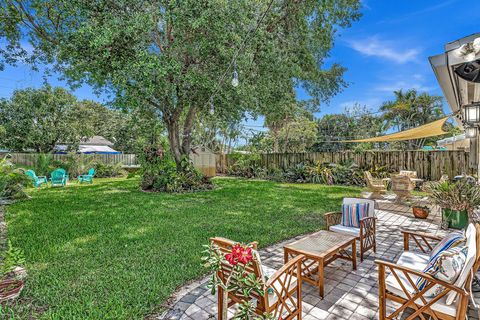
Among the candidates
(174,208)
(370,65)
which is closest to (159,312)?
(174,208)

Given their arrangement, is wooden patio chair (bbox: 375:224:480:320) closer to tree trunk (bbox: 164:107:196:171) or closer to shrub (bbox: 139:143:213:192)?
shrub (bbox: 139:143:213:192)

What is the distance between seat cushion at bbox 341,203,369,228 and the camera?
4062 millimetres

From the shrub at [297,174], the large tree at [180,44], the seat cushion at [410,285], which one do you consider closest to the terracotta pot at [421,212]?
the seat cushion at [410,285]

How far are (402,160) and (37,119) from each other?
23650 mm

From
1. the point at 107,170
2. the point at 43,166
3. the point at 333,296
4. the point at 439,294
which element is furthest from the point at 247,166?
the point at 439,294

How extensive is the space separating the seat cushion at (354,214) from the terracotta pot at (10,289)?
4.36 metres

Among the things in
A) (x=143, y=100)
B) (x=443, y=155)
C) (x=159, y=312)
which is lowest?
(x=159, y=312)

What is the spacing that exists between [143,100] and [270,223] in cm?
602

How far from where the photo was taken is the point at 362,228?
3.62 meters

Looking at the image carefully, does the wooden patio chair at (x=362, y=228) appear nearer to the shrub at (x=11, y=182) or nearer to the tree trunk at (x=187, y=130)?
the tree trunk at (x=187, y=130)

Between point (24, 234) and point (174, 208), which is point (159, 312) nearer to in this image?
point (24, 234)

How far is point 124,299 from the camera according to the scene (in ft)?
8.85

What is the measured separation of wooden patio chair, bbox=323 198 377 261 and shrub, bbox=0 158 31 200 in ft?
30.3

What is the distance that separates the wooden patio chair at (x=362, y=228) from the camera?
364cm
